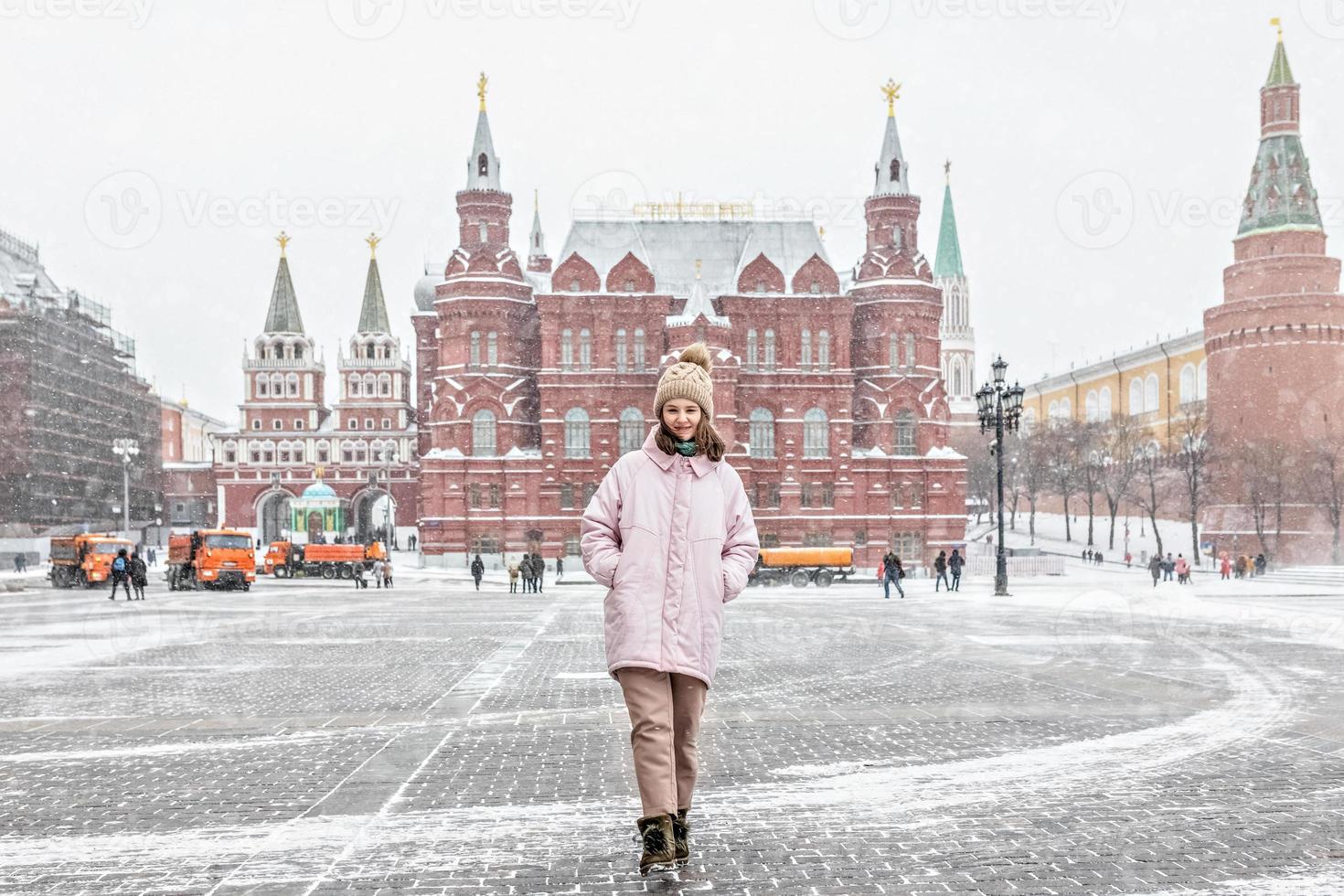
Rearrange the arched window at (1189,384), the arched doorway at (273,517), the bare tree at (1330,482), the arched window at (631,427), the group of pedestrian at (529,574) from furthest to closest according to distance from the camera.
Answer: the arched doorway at (273,517) → the arched window at (1189,384) → the arched window at (631,427) → the bare tree at (1330,482) → the group of pedestrian at (529,574)

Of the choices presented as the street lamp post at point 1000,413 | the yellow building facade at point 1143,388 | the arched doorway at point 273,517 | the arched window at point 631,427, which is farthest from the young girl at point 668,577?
the arched doorway at point 273,517

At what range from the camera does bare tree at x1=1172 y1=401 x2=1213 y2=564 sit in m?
62.8

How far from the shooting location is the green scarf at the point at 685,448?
548 centimetres

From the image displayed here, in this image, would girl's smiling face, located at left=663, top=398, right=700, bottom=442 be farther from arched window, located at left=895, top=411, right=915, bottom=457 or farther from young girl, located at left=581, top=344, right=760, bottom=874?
arched window, located at left=895, top=411, right=915, bottom=457

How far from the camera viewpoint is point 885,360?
61.8 meters

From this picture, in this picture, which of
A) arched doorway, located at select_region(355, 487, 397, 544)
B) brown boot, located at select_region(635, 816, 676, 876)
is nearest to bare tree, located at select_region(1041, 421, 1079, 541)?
arched doorway, located at select_region(355, 487, 397, 544)

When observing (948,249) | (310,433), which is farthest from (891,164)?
(948,249)

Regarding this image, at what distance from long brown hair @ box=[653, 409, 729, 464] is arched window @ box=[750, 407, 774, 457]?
183 ft

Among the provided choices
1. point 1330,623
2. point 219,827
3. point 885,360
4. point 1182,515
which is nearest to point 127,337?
point 885,360

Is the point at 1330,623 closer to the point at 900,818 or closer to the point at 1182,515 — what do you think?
the point at 900,818

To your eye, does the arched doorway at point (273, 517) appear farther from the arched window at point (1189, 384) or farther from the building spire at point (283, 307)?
the arched window at point (1189, 384)

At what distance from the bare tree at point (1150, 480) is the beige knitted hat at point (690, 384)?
64.4 m

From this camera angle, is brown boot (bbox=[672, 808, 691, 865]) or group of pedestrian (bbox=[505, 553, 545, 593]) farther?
group of pedestrian (bbox=[505, 553, 545, 593])

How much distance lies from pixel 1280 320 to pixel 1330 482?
1180 centimetres
